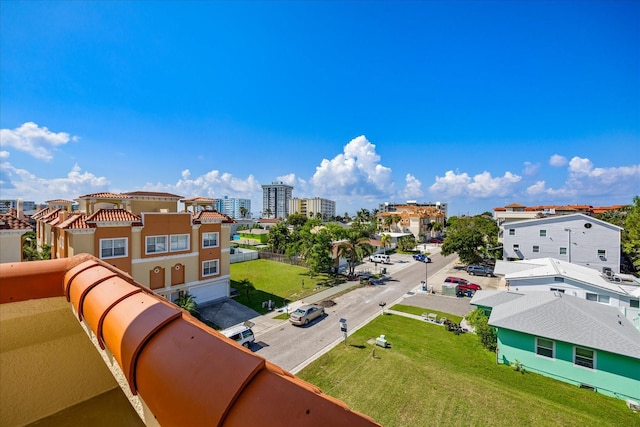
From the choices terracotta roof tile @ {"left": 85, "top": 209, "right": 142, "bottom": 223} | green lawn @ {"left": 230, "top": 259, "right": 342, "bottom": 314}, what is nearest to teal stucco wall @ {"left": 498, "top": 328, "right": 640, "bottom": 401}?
green lawn @ {"left": 230, "top": 259, "right": 342, "bottom": 314}

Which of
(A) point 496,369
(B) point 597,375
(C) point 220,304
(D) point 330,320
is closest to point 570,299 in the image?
(B) point 597,375

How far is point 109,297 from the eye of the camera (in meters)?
2.36

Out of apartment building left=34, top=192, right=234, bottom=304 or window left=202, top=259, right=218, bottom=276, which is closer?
apartment building left=34, top=192, right=234, bottom=304

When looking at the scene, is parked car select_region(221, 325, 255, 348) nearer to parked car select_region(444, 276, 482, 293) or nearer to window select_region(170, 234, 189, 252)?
window select_region(170, 234, 189, 252)

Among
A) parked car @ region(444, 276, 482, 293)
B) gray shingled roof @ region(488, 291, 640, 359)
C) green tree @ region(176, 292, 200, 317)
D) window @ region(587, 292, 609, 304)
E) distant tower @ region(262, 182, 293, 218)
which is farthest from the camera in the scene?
distant tower @ region(262, 182, 293, 218)

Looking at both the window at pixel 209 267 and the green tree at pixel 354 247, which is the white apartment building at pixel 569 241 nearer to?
the green tree at pixel 354 247

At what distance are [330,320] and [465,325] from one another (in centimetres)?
996

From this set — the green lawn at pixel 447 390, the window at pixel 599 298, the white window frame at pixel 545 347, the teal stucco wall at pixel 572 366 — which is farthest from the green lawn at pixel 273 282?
the window at pixel 599 298

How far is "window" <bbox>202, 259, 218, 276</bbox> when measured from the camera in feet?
78.0

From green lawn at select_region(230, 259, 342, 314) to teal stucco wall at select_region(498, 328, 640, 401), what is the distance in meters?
16.9

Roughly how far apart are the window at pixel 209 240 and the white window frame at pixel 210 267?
1.33 meters

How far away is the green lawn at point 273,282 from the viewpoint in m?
26.2

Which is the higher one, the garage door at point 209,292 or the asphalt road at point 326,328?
the garage door at point 209,292

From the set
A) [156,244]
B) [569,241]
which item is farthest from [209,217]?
[569,241]
